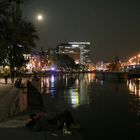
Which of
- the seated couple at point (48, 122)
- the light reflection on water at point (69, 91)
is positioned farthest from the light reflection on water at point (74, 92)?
the seated couple at point (48, 122)

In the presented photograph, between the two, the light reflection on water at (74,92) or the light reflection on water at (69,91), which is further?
the light reflection on water at (69,91)

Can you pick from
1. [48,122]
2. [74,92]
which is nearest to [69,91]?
[74,92]

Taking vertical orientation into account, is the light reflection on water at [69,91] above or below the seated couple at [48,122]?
below

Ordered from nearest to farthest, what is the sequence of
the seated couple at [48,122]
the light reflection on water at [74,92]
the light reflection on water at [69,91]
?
the seated couple at [48,122] < the light reflection on water at [74,92] < the light reflection on water at [69,91]

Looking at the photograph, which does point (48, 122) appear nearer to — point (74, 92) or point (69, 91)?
point (74, 92)

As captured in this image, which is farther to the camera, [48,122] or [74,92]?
[74,92]

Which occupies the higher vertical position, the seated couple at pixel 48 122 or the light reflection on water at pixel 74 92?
the seated couple at pixel 48 122

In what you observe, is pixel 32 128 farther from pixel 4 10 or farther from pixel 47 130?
pixel 4 10

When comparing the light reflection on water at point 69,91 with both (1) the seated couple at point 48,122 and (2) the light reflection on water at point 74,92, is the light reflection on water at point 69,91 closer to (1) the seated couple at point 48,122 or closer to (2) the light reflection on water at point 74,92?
(2) the light reflection on water at point 74,92

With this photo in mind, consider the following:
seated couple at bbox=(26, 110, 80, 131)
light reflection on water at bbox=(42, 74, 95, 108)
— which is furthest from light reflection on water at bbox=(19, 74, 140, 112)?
seated couple at bbox=(26, 110, 80, 131)

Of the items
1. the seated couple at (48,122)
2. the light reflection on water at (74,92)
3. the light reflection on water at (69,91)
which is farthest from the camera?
the light reflection on water at (69,91)

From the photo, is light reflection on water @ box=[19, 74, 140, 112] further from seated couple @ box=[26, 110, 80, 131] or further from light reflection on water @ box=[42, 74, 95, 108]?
seated couple @ box=[26, 110, 80, 131]

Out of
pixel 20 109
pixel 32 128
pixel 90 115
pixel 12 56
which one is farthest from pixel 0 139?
pixel 12 56

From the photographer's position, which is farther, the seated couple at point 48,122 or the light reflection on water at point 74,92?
the light reflection on water at point 74,92
